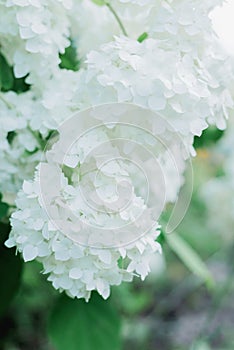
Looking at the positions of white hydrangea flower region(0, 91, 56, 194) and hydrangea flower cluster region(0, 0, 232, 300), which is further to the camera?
white hydrangea flower region(0, 91, 56, 194)

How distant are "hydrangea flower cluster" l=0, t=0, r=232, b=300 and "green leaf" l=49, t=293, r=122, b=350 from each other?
314 millimetres

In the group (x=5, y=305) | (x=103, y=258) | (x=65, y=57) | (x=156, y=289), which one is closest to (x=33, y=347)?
(x=156, y=289)

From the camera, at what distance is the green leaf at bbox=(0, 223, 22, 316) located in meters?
1.12

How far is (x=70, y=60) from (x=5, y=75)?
0.12 m

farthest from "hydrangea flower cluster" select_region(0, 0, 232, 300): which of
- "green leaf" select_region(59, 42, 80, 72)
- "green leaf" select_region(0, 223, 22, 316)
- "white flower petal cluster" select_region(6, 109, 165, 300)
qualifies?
"green leaf" select_region(0, 223, 22, 316)

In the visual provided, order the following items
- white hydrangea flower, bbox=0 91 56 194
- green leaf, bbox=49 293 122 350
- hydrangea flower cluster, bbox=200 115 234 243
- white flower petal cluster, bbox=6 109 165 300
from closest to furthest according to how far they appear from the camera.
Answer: white flower petal cluster, bbox=6 109 165 300, white hydrangea flower, bbox=0 91 56 194, green leaf, bbox=49 293 122 350, hydrangea flower cluster, bbox=200 115 234 243

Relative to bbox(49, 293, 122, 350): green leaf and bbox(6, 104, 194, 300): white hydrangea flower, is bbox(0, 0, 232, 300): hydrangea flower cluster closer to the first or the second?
bbox(6, 104, 194, 300): white hydrangea flower

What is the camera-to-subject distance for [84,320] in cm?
120

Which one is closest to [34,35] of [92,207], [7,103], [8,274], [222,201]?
[7,103]

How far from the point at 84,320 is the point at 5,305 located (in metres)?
0.15

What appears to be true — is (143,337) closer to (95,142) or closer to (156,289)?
(156,289)

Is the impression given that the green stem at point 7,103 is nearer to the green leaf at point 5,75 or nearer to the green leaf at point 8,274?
the green leaf at point 5,75

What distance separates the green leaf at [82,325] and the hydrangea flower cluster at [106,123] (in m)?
0.31

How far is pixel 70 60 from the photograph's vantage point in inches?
42.0
